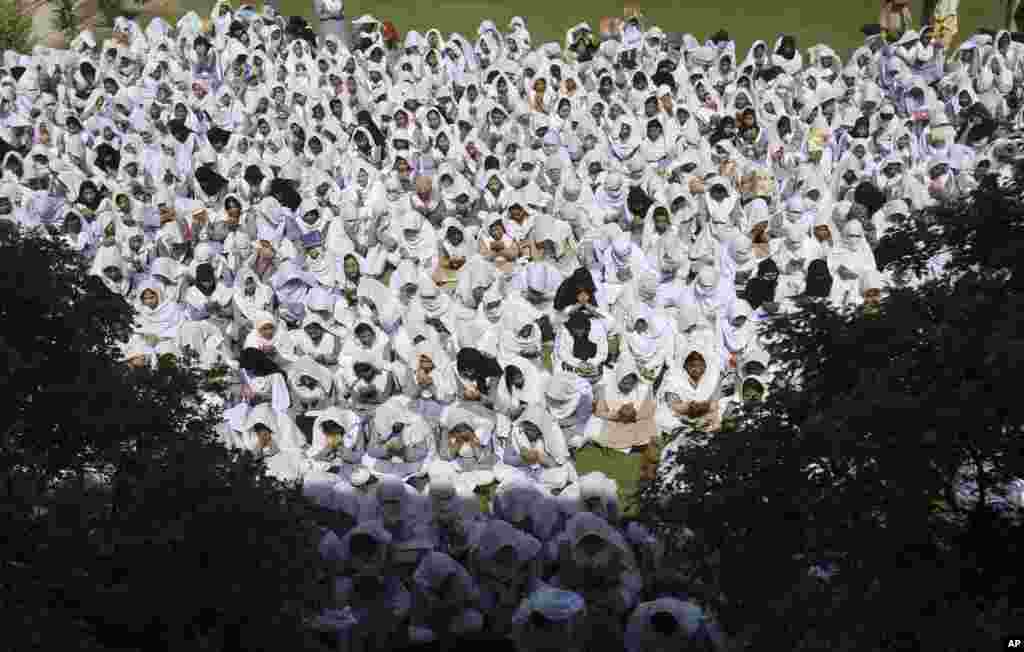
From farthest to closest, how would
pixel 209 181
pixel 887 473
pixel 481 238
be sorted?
pixel 209 181 < pixel 481 238 < pixel 887 473

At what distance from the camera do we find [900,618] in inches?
153

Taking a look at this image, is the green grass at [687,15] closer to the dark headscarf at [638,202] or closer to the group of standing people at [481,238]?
the group of standing people at [481,238]

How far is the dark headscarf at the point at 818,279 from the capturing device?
1007 cm

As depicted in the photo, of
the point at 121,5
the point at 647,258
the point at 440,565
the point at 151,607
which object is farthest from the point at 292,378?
the point at 121,5

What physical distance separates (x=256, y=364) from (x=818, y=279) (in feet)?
16.6

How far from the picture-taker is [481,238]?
40.3ft

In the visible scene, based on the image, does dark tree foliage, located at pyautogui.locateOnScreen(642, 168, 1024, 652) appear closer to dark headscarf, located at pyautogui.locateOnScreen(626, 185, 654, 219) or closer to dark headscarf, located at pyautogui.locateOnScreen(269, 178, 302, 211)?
dark headscarf, located at pyautogui.locateOnScreen(626, 185, 654, 219)

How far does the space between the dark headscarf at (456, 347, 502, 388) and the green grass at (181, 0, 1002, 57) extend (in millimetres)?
14815

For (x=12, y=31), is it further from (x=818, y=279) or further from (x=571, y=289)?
(x=818, y=279)

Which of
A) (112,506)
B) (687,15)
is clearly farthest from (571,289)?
(687,15)

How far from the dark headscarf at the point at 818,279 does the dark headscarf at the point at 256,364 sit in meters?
4.78

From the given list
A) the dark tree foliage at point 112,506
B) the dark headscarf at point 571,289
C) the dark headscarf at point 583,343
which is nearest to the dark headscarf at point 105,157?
the dark headscarf at point 571,289

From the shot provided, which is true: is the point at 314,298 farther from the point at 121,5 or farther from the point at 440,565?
the point at 121,5

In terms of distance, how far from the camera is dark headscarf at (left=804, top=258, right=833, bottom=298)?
10070 millimetres
